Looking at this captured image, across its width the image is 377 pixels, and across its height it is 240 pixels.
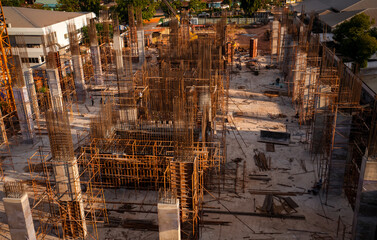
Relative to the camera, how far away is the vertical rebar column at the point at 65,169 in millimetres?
11898

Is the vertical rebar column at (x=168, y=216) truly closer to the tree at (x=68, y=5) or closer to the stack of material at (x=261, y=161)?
the stack of material at (x=261, y=161)

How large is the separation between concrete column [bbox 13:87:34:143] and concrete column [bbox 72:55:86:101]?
6.54 metres

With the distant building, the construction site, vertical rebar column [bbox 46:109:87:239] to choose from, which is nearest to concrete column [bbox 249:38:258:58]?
the construction site

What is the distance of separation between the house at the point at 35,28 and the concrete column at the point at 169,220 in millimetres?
25728

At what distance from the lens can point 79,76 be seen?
26312 mm

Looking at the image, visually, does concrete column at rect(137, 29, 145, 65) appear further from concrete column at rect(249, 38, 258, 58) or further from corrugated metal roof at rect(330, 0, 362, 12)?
corrugated metal roof at rect(330, 0, 362, 12)

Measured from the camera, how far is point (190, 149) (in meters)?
12.2

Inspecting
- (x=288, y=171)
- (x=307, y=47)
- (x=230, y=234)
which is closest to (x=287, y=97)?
(x=307, y=47)

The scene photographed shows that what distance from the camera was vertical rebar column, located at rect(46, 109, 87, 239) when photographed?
39.0ft

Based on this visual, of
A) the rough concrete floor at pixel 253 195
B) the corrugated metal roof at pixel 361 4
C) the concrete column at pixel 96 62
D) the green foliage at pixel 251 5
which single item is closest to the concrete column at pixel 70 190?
the rough concrete floor at pixel 253 195

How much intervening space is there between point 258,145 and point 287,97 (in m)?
8.08

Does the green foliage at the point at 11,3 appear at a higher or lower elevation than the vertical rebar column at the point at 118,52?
higher

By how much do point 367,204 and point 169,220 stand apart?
648 centimetres

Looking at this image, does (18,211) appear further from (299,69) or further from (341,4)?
(341,4)
